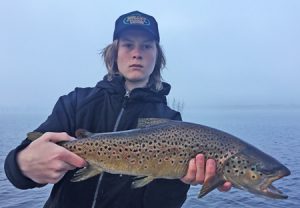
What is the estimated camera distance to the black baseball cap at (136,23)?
485cm

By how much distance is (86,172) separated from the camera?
3953mm

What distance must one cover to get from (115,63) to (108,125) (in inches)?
42.1

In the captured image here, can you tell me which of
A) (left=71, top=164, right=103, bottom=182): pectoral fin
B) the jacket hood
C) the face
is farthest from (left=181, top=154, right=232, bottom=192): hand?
the face

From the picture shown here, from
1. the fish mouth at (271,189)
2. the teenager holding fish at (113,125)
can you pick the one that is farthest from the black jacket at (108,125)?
the fish mouth at (271,189)

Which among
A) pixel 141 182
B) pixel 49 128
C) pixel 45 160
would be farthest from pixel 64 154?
pixel 141 182

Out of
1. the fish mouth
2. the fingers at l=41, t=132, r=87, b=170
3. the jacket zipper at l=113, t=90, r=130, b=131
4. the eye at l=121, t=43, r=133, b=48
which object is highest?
the eye at l=121, t=43, r=133, b=48

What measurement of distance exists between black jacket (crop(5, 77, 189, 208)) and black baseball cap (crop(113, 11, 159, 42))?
0.71m

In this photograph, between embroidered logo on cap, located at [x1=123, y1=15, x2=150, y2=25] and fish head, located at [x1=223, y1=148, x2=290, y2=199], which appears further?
embroidered logo on cap, located at [x1=123, y1=15, x2=150, y2=25]

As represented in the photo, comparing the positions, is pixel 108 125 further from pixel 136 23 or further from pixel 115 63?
pixel 136 23

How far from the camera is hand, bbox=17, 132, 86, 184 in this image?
3.51 metres

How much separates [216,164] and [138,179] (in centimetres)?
94

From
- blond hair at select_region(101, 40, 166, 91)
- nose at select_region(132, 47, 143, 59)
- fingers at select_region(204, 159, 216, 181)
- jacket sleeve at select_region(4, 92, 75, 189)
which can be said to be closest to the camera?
jacket sleeve at select_region(4, 92, 75, 189)

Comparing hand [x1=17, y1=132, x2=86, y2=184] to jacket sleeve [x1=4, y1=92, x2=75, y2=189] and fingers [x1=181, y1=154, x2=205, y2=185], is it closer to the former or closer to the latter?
jacket sleeve [x1=4, y1=92, x2=75, y2=189]

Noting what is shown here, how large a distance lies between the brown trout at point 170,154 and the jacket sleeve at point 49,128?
0.37 m
